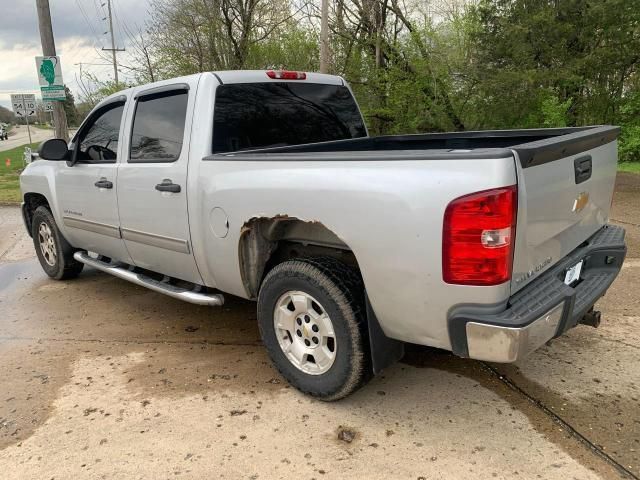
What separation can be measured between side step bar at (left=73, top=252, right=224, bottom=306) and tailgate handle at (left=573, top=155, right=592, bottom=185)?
2.31m

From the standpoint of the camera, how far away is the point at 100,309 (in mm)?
4934

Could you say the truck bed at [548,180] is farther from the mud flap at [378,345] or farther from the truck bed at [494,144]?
the mud flap at [378,345]

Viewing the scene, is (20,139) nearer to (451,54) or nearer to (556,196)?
(451,54)

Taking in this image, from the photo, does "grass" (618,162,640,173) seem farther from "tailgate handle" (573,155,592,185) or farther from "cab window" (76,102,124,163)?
"cab window" (76,102,124,163)

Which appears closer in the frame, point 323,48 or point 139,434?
point 139,434

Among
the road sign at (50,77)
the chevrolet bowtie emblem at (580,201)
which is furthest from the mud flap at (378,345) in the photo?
the road sign at (50,77)

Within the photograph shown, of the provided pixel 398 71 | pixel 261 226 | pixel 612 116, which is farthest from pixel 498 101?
pixel 261 226

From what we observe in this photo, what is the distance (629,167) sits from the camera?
15586 millimetres

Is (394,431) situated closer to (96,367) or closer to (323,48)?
(96,367)

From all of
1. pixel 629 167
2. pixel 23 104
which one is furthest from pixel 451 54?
pixel 23 104

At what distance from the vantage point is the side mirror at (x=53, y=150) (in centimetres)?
462

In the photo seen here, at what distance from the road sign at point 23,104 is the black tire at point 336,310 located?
20.7 meters

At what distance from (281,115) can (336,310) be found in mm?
1781

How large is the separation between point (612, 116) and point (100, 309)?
13.3m
